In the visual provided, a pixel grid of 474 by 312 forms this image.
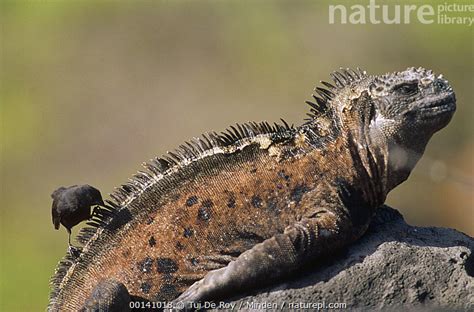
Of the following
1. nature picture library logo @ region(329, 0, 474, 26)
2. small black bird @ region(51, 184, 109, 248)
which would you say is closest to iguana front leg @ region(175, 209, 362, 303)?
small black bird @ region(51, 184, 109, 248)

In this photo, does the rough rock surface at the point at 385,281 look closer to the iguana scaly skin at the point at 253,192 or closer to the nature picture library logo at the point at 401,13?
the iguana scaly skin at the point at 253,192

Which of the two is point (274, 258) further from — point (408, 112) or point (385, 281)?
point (408, 112)

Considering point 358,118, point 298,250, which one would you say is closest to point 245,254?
point 298,250

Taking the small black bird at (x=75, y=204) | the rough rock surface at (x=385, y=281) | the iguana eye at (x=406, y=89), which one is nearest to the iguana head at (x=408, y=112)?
the iguana eye at (x=406, y=89)

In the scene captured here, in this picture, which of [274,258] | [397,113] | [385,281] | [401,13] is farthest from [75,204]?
[401,13]

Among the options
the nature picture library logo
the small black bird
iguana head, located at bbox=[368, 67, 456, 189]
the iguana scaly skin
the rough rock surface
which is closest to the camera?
the rough rock surface

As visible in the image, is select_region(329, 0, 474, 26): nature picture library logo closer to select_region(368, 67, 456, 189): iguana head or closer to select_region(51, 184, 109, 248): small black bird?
select_region(368, 67, 456, 189): iguana head

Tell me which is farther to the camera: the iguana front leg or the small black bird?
the small black bird
